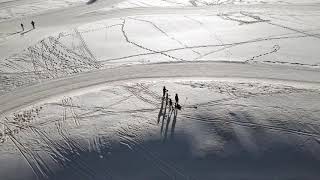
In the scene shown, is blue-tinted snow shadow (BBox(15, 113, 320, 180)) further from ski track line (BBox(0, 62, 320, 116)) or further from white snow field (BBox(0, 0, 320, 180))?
ski track line (BBox(0, 62, 320, 116))

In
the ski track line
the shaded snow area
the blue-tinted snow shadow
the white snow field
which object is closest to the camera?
the blue-tinted snow shadow

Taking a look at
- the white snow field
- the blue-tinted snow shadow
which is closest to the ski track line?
the white snow field

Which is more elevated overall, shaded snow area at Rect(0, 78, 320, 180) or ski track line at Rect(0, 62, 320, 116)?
ski track line at Rect(0, 62, 320, 116)

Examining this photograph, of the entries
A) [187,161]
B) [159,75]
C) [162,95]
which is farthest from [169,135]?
[159,75]

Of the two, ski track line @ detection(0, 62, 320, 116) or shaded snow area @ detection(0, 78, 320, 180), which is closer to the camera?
shaded snow area @ detection(0, 78, 320, 180)

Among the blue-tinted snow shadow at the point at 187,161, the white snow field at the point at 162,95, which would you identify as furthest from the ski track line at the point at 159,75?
the blue-tinted snow shadow at the point at 187,161

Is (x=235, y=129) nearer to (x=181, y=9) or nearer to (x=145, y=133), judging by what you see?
(x=145, y=133)

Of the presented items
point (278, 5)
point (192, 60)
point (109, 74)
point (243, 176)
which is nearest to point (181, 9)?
point (278, 5)

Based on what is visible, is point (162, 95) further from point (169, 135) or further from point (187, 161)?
point (187, 161)

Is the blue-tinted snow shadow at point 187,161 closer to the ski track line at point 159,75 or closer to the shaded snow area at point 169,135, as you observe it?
the shaded snow area at point 169,135
